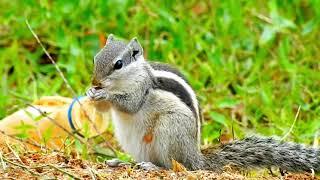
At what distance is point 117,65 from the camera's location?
485 cm

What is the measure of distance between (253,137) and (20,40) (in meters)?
3.34

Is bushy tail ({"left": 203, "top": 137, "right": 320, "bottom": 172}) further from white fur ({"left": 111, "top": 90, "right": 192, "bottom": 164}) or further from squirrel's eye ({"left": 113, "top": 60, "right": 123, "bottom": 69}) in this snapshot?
squirrel's eye ({"left": 113, "top": 60, "right": 123, "bottom": 69})

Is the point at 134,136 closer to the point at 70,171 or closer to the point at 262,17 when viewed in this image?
the point at 70,171

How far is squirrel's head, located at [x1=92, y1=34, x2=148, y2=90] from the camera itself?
4.80 metres

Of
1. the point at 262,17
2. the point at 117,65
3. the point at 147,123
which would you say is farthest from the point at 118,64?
the point at 262,17

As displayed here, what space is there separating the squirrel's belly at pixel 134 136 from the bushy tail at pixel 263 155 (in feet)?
1.12

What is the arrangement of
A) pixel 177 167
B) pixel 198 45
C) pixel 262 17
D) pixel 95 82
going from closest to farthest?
pixel 177 167 → pixel 95 82 → pixel 198 45 → pixel 262 17

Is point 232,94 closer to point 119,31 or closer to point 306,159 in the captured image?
point 119,31

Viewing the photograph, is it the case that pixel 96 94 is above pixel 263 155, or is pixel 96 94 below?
above

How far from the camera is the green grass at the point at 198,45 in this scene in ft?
22.2

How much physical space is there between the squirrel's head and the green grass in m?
1.64

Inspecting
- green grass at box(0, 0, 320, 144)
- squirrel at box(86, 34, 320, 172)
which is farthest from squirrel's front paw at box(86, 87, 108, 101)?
green grass at box(0, 0, 320, 144)

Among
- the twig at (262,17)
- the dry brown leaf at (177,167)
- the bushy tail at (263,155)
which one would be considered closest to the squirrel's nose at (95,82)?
the dry brown leaf at (177,167)

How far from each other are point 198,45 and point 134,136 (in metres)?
2.56
